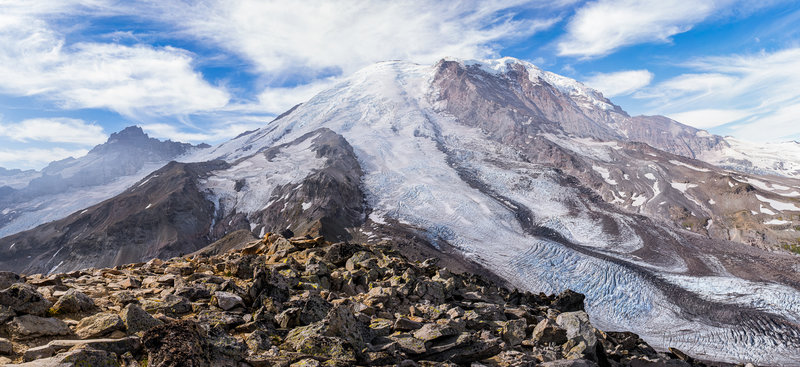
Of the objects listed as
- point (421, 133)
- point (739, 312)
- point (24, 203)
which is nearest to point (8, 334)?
point (739, 312)

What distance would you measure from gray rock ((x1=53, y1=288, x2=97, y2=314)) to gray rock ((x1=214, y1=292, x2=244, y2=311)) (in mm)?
2061

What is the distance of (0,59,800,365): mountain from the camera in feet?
146

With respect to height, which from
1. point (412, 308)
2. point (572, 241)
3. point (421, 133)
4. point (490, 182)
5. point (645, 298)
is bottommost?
point (645, 298)

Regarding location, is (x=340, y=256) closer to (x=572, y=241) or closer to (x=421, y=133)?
(x=572, y=241)

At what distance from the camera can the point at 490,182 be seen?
8944cm

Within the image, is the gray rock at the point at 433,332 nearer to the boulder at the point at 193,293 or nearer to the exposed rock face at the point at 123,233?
the boulder at the point at 193,293

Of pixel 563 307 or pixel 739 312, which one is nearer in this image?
pixel 563 307

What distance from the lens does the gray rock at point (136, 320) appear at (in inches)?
231

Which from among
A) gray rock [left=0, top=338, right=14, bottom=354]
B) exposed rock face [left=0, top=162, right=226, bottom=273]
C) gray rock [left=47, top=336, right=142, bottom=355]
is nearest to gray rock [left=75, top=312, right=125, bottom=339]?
gray rock [left=47, top=336, right=142, bottom=355]

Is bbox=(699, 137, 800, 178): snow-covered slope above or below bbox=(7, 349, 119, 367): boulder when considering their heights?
above

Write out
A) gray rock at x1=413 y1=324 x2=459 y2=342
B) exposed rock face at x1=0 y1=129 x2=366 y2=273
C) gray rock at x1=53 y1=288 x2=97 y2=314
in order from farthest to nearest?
exposed rock face at x1=0 y1=129 x2=366 y2=273
gray rock at x1=413 y1=324 x2=459 y2=342
gray rock at x1=53 y1=288 x2=97 y2=314

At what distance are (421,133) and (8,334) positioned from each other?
Answer: 123650 mm

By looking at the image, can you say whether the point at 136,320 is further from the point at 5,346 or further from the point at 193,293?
the point at 193,293

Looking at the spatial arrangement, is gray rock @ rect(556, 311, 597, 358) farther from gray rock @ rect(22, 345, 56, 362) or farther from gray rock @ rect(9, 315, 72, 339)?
gray rock @ rect(9, 315, 72, 339)
